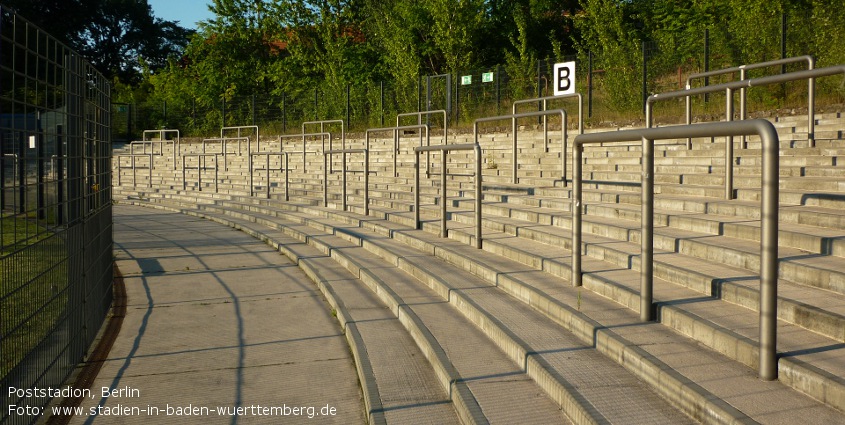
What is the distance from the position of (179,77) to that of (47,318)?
4554 cm

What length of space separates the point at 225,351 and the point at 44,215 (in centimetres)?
172

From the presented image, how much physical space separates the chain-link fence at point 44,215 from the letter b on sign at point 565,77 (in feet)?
28.8

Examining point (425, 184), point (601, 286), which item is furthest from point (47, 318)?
point (425, 184)

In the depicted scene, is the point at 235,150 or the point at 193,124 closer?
the point at 235,150

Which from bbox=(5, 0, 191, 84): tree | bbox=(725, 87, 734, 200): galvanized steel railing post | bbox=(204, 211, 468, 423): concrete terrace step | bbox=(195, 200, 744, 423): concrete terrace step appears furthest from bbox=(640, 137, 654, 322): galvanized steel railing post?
bbox=(5, 0, 191, 84): tree

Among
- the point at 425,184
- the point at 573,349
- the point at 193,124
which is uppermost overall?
the point at 193,124

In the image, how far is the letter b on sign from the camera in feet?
45.0

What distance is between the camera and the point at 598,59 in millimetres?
20969

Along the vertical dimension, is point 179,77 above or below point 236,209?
above

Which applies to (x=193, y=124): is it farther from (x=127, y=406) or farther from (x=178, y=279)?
(x=127, y=406)

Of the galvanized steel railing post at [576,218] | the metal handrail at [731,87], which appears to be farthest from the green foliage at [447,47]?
the galvanized steel railing post at [576,218]

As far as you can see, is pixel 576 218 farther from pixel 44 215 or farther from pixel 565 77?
pixel 565 77

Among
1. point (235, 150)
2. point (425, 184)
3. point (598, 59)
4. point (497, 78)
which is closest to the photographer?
point (425, 184)

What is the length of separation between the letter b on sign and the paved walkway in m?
6.28
